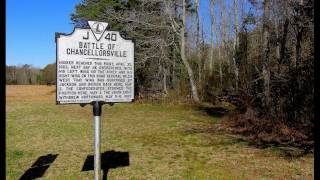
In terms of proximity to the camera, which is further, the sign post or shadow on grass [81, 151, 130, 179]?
shadow on grass [81, 151, 130, 179]

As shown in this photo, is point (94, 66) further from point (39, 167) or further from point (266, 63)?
point (266, 63)

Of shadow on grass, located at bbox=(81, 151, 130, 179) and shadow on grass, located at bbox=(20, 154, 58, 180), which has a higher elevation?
shadow on grass, located at bbox=(81, 151, 130, 179)

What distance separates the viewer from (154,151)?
376 inches

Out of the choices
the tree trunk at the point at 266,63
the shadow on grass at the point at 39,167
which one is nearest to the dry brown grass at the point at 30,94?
the tree trunk at the point at 266,63

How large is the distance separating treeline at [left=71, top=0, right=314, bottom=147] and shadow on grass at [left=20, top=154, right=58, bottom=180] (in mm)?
6409

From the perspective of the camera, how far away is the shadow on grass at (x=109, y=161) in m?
Answer: 7.89

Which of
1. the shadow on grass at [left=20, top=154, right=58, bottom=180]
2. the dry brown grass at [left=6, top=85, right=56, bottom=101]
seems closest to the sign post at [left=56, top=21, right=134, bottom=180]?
the shadow on grass at [left=20, top=154, right=58, bottom=180]

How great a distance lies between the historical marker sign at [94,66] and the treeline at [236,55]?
6.74 metres

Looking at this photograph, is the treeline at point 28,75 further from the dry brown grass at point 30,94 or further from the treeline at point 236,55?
the treeline at point 236,55

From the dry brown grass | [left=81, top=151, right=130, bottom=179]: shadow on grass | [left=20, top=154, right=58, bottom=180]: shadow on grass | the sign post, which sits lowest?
[left=20, top=154, right=58, bottom=180]: shadow on grass

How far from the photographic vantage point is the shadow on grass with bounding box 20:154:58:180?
734cm

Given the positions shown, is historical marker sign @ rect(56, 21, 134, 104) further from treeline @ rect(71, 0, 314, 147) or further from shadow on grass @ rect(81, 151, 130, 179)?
treeline @ rect(71, 0, 314, 147)

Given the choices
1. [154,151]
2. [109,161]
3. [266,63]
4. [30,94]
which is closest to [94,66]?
[109,161]

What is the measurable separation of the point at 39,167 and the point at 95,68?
3.48 m
